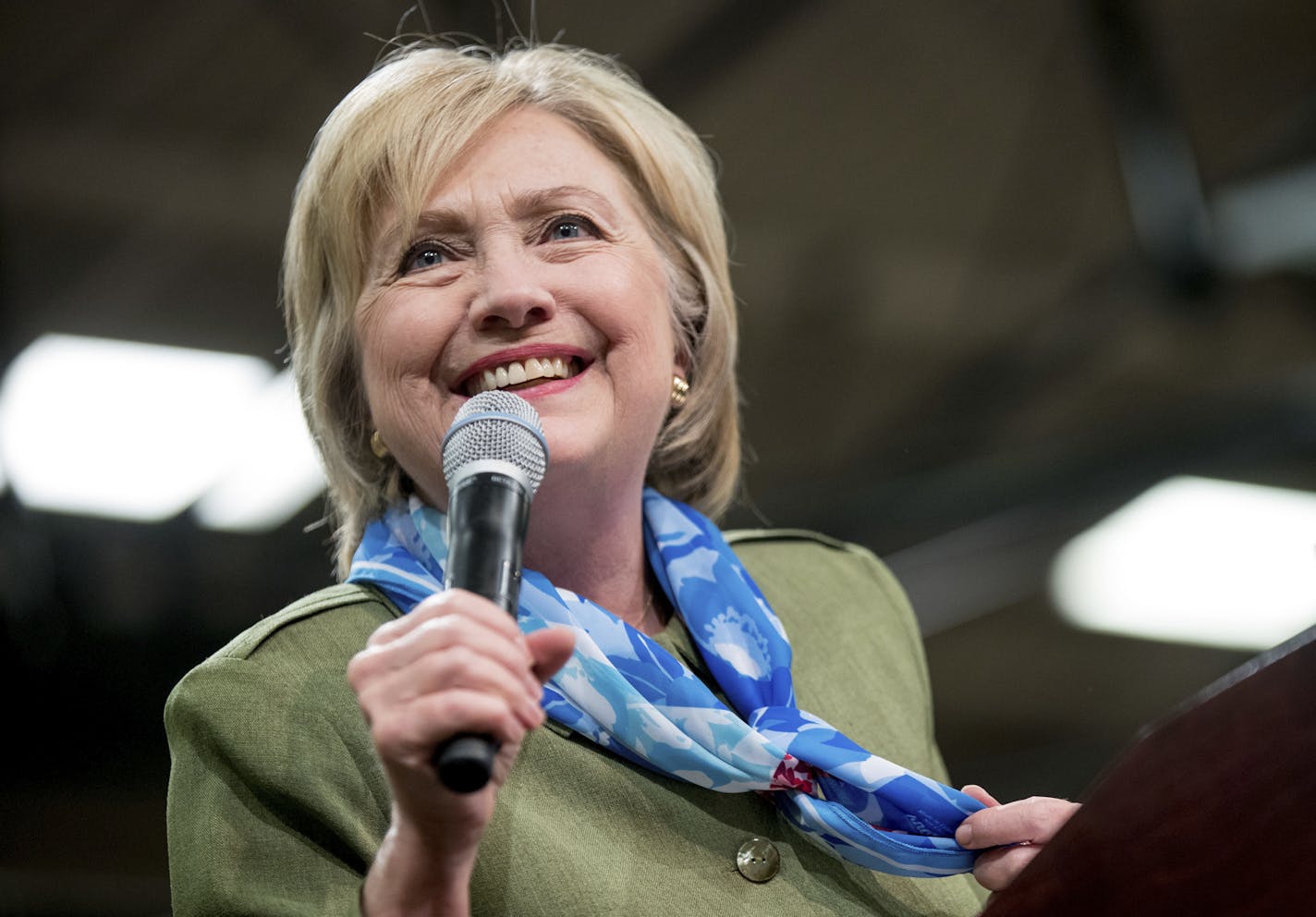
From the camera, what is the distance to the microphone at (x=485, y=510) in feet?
2.92

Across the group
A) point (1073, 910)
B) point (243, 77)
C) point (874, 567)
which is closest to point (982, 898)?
point (874, 567)

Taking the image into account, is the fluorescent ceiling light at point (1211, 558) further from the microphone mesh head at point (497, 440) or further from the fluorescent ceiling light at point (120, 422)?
the microphone mesh head at point (497, 440)

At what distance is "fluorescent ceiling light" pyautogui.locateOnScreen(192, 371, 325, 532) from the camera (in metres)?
3.88

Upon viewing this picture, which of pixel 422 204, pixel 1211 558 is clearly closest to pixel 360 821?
pixel 422 204

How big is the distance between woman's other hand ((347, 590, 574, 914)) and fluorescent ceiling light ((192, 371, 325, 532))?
114 inches

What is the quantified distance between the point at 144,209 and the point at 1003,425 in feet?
9.49

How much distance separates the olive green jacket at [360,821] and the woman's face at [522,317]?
250 mm

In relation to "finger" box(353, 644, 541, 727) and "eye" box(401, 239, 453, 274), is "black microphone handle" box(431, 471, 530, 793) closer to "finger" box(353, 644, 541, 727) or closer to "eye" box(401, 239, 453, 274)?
"finger" box(353, 644, 541, 727)

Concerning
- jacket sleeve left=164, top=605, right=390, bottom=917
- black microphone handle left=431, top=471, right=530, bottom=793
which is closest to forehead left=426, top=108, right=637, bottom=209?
jacket sleeve left=164, top=605, right=390, bottom=917

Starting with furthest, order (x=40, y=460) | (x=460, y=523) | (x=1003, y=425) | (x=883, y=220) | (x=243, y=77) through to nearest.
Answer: (x=1003, y=425), (x=883, y=220), (x=40, y=460), (x=243, y=77), (x=460, y=523)

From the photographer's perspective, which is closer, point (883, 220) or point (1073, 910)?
point (1073, 910)

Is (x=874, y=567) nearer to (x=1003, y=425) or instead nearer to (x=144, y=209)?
(x=144, y=209)

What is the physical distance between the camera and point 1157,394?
512cm

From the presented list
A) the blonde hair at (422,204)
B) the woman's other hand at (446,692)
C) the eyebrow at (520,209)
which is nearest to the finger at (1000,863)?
the woman's other hand at (446,692)
